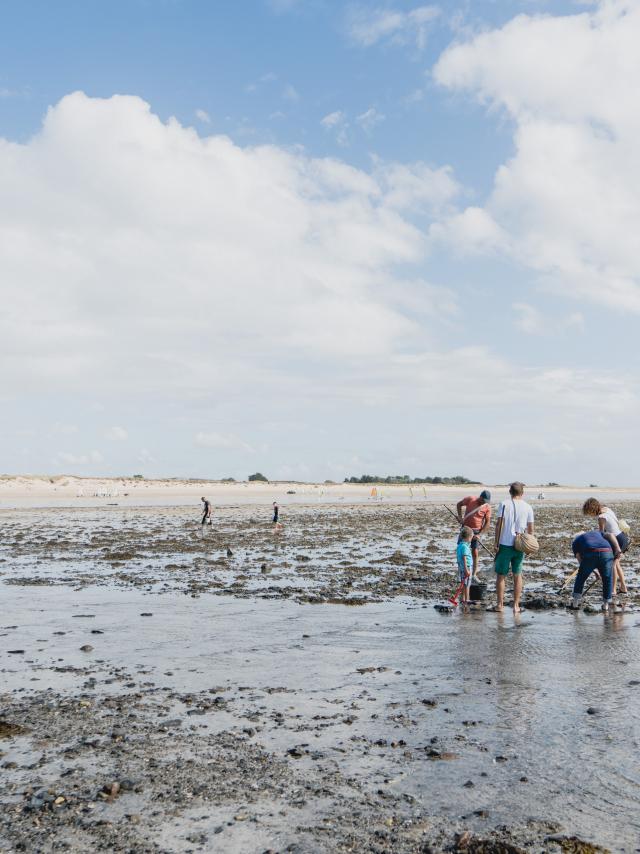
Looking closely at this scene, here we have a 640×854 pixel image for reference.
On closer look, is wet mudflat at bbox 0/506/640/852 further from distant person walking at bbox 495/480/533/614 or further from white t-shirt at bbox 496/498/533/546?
white t-shirt at bbox 496/498/533/546

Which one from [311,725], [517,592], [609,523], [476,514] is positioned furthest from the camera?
[476,514]

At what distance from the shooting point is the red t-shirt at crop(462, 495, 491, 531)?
1440cm

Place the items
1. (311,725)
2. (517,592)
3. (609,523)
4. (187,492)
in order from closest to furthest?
(311,725) < (517,592) < (609,523) < (187,492)

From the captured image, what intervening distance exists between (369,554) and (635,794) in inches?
735

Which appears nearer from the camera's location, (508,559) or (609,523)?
(508,559)

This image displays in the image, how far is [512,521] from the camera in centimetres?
1328

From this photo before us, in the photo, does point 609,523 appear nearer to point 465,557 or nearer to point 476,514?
point 476,514

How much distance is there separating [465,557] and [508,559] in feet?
3.05

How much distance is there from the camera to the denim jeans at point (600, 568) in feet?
43.5

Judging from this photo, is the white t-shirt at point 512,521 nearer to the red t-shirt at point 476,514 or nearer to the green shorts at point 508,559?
the green shorts at point 508,559

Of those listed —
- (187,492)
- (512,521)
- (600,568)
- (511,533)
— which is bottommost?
(187,492)

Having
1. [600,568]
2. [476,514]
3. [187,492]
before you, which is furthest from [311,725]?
[187,492]

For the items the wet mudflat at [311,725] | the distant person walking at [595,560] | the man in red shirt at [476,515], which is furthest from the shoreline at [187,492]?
the wet mudflat at [311,725]

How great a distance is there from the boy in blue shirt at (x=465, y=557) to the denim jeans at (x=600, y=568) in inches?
81.7
